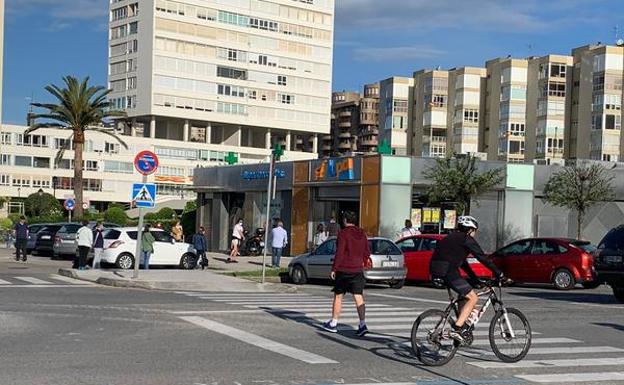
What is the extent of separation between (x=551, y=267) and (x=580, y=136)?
6555cm

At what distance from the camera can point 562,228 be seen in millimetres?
36406

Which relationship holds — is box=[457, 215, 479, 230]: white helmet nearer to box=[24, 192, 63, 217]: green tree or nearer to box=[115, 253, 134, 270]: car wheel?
box=[115, 253, 134, 270]: car wheel

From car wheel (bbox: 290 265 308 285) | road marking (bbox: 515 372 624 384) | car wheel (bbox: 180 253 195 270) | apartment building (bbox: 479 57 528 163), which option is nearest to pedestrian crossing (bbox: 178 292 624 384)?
road marking (bbox: 515 372 624 384)

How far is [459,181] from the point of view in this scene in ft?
108

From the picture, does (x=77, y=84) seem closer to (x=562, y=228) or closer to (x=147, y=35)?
(x=562, y=228)

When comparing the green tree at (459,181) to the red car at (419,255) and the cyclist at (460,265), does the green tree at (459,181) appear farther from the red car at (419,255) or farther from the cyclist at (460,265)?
the cyclist at (460,265)

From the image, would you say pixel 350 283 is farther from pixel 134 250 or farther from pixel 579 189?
pixel 579 189

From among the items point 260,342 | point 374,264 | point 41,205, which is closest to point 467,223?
point 260,342

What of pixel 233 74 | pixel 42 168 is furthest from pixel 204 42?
pixel 42 168

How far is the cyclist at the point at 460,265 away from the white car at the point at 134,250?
63.9 feet

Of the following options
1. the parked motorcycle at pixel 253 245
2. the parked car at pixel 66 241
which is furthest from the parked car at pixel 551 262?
the parked car at pixel 66 241

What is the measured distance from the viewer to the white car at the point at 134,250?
28375mm

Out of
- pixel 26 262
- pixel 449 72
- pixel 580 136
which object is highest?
pixel 449 72

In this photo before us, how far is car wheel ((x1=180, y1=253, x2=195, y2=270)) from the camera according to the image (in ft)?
98.6
